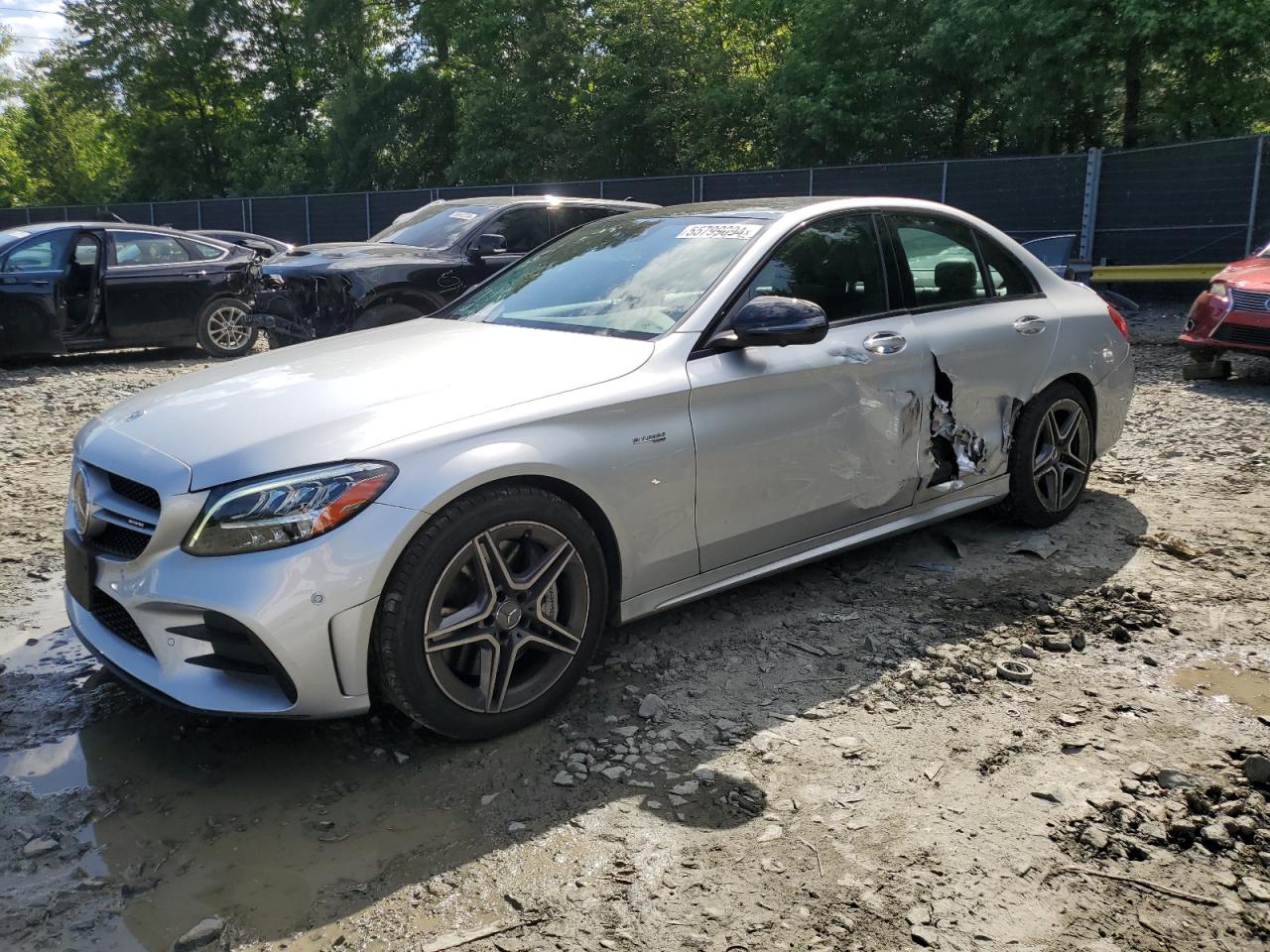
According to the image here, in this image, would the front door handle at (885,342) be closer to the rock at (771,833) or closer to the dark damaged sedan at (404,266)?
the rock at (771,833)

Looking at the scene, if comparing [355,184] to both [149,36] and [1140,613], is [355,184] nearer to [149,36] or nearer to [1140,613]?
[149,36]

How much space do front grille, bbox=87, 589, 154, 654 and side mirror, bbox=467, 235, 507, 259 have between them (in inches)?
258

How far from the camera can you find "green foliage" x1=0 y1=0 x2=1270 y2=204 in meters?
19.7

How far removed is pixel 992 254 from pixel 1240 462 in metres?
2.77

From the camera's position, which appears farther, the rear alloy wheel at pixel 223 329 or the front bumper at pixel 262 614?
the rear alloy wheel at pixel 223 329

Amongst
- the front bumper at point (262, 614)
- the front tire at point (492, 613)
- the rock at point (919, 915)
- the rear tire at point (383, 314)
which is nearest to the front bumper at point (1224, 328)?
the rear tire at point (383, 314)

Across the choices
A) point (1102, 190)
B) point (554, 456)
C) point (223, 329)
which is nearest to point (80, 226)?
point (223, 329)

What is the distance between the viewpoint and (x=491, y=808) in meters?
2.91

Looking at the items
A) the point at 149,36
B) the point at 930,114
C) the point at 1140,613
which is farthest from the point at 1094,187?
the point at 149,36

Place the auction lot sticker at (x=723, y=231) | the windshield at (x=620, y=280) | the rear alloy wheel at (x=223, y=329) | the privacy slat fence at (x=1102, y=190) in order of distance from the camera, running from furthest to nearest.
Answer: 1. the privacy slat fence at (x=1102, y=190)
2. the rear alloy wheel at (x=223, y=329)
3. the auction lot sticker at (x=723, y=231)
4. the windshield at (x=620, y=280)

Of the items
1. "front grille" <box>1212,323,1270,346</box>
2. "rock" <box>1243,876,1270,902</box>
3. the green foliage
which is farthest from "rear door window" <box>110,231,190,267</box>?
the green foliage

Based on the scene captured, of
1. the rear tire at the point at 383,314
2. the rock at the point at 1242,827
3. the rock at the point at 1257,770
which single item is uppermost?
the rear tire at the point at 383,314

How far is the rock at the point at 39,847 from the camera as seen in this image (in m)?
2.73

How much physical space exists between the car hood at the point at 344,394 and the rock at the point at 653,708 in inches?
42.0
